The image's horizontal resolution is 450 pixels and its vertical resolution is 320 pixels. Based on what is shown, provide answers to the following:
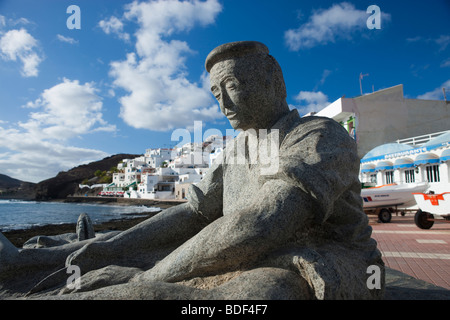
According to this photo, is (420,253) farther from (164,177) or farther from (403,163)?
(164,177)

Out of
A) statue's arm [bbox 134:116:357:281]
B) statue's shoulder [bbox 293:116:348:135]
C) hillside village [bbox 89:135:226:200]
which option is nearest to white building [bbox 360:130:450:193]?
statue's shoulder [bbox 293:116:348:135]

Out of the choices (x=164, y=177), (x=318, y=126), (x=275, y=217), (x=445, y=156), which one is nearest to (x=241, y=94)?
(x=318, y=126)

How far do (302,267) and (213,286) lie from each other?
18.8 inches

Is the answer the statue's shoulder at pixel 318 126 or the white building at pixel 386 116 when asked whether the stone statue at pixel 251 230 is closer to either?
the statue's shoulder at pixel 318 126

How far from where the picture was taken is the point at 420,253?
5.69 metres

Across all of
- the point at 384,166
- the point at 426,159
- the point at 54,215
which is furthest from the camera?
the point at 54,215

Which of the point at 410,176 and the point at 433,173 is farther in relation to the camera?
the point at 410,176

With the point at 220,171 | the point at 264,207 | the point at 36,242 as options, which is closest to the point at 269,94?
the point at 220,171

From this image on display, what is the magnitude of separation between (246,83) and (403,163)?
50.1 ft

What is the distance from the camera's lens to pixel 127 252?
2197 mm

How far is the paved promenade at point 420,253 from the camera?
4.28 meters

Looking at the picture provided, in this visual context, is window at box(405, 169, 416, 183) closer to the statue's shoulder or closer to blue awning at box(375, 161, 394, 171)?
blue awning at box(375, 161, 394, 171)

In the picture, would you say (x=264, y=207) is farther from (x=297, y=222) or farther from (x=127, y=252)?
(x=127, y=252)

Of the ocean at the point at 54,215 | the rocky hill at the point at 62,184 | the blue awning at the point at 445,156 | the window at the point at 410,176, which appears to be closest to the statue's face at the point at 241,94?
the blue awning at the point at 445,156
